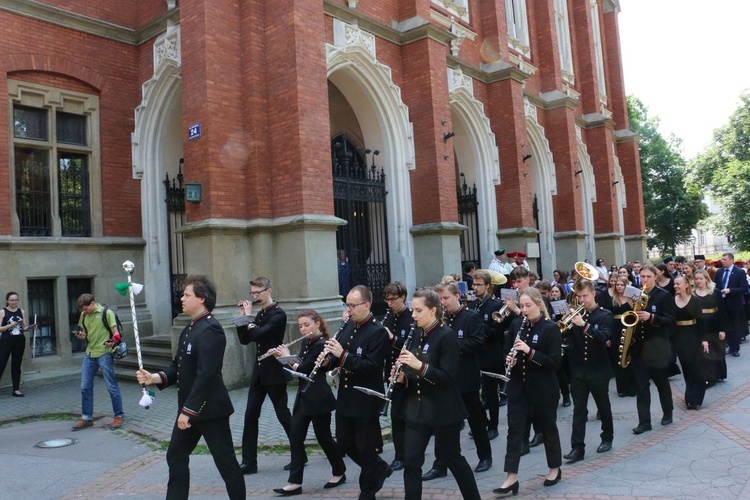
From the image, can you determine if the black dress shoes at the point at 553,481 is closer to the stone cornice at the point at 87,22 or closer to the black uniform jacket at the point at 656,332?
the black uniform jacket at the point at 656,332

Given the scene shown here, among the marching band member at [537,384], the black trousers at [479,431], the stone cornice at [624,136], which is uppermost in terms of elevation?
the stone cornice at [624,136]

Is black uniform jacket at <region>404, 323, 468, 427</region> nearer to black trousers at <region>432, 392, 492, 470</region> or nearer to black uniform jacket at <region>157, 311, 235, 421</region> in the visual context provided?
black trousers at <region>432, 392, 492, 470</region>

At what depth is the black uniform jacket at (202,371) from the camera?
14.4ft

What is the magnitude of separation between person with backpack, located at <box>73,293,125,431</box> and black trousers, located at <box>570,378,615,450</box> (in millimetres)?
5864

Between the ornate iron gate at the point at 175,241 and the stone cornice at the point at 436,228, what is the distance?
5.24m

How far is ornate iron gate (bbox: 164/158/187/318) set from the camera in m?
12.8

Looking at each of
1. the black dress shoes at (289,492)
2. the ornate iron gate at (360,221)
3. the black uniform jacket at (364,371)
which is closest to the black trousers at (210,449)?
the black dress shoes at (289,492)

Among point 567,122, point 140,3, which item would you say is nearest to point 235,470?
point 140,3

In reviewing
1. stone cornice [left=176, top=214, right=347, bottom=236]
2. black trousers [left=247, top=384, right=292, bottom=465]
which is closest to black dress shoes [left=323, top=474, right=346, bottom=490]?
black trousers [left=247, top=384, right=292, bottom=465]

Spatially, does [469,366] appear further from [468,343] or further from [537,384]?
[537,384]

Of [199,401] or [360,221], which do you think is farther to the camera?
[360,221]

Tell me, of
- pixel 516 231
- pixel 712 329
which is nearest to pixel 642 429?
pixel 712 329

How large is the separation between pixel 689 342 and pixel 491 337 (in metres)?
3.01

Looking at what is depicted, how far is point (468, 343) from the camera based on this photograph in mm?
5652
